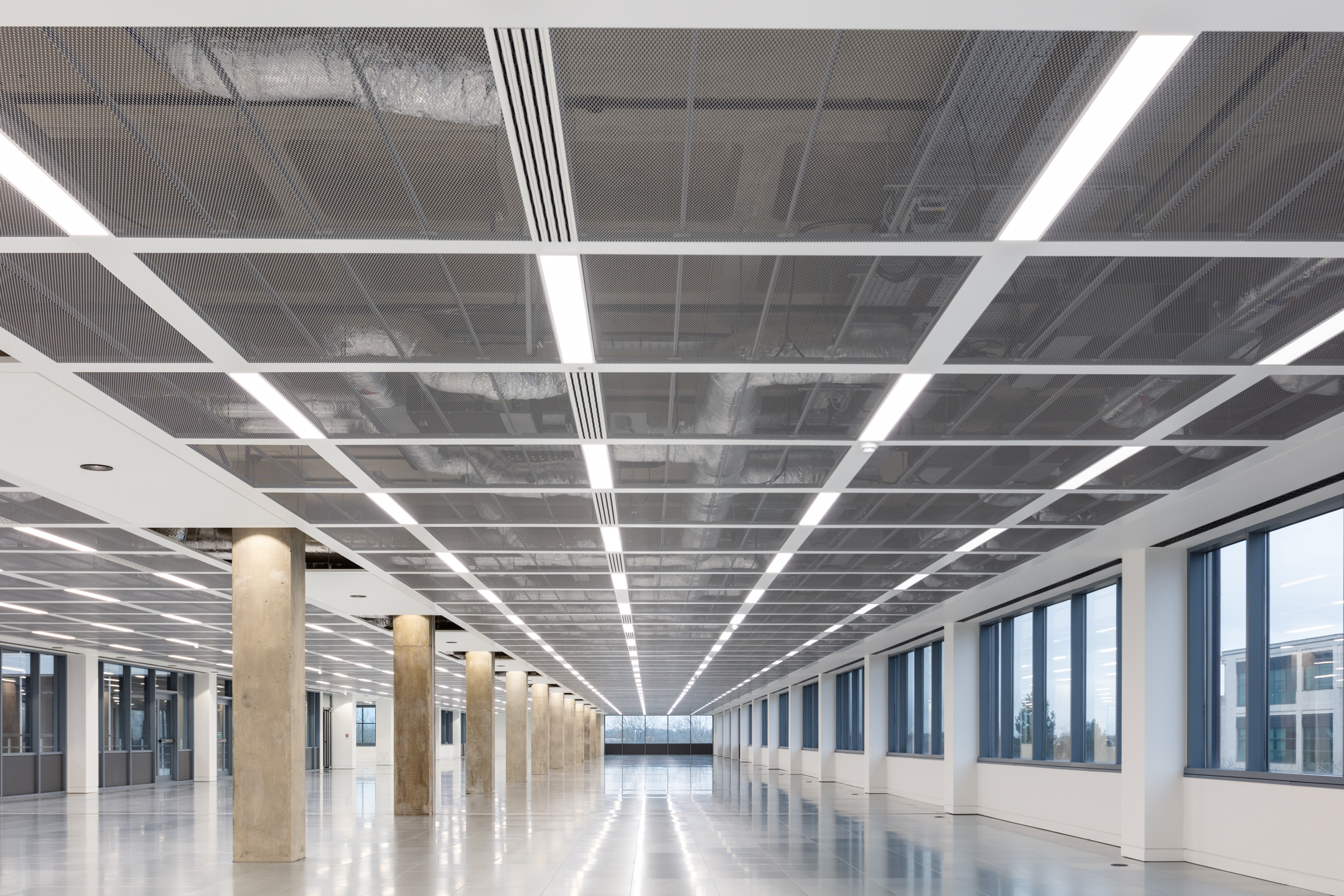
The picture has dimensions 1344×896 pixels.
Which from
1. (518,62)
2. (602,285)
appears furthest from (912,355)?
(518,62)

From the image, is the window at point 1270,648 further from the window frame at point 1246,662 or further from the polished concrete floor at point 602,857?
the polished concrete floor at point 602,857

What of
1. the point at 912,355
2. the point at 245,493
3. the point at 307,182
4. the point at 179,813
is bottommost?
the point at 179,813

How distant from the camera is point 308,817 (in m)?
35.2

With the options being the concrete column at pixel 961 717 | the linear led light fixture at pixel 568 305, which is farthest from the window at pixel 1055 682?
the linear led light fixture at pixel 568 305

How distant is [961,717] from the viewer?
37.0m

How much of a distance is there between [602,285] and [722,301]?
3.64 feet

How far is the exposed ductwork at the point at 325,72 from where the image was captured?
670cm

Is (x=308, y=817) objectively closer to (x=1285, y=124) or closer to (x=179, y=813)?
(x=179, y=813)

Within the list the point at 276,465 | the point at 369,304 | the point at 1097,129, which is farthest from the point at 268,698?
the point at 1097,129

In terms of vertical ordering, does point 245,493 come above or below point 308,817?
above

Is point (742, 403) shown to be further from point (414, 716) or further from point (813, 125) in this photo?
point (414, 716)

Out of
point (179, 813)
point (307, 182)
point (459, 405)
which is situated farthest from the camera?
point (179, 813)

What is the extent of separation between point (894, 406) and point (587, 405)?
373 cm

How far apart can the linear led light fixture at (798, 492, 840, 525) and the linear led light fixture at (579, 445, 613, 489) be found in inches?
142
